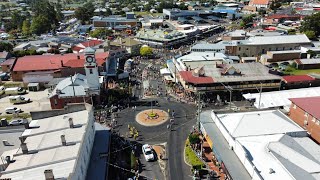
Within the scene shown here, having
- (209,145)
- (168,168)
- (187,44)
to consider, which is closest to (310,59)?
(187,44)

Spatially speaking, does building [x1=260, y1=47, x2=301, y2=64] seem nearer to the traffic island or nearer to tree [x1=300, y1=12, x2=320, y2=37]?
tree [x1=300, y1=12, x2=320, y2=37]

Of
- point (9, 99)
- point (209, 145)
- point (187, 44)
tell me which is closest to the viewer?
point (209, 145)

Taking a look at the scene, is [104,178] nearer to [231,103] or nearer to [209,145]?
[209,145]

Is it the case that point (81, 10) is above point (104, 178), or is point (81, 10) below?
above

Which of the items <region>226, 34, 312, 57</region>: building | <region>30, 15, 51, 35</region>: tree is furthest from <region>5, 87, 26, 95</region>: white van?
<region>30, 15, 51, 35</region>: tree

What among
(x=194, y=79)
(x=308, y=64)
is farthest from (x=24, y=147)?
(x=308, y=64)

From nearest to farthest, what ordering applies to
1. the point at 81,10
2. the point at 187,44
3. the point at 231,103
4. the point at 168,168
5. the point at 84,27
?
1. the point at 168,168
2. the point at 231,103
3. the point at 187,44
4. the point at 84,27
5. the point at 81,10

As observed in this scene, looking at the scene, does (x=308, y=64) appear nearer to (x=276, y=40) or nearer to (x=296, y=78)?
(x=276, y=40)

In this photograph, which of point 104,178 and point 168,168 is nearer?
point 104,178
